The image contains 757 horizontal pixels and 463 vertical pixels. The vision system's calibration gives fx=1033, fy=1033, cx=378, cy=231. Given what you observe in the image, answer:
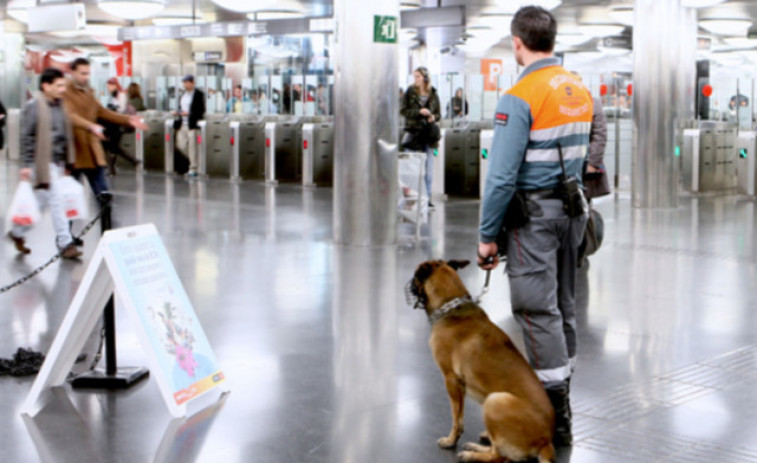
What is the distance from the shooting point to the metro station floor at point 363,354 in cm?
426

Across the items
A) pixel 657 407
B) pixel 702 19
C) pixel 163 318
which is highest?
pixel 702 19

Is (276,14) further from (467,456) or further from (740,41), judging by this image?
(467,456)

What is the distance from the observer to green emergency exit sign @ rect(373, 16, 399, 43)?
983cm

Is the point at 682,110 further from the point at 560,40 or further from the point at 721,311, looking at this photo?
the point at 560,40

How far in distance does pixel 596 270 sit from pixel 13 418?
17.5ft

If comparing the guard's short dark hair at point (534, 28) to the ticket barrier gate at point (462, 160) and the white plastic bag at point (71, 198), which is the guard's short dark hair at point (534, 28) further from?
the ticket barrier gate at point (462, 160)

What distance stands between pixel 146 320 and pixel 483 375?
1.58 meters

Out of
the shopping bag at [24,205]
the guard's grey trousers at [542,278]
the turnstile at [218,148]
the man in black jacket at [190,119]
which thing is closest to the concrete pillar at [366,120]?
the shopping bag at [24,205]

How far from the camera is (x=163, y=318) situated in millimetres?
4734

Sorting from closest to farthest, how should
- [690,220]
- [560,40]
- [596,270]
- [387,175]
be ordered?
[596,270]
[387,175]
[690,220]
[560,40]

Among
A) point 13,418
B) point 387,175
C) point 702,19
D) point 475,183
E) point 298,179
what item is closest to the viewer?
point 13,418

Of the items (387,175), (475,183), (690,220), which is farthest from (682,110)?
(387,175)

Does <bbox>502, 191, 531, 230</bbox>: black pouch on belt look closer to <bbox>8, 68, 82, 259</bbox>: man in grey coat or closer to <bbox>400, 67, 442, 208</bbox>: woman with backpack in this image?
<bbox>8, 68, 82, 259</bbox>: man in grey coat

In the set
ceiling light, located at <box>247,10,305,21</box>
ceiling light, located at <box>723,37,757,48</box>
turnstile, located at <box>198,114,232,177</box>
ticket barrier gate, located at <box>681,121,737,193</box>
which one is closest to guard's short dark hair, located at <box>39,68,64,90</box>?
turnstile, located at <box>198,114,232,177</box>
